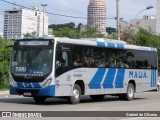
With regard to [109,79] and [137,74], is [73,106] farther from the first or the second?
[137,74]

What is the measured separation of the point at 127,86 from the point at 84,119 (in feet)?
38.9

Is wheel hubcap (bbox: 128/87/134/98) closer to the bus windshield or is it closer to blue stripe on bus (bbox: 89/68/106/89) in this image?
blue stripe on bus (bbox: 89/68/106/89)

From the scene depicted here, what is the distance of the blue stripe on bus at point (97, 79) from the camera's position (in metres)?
24.2

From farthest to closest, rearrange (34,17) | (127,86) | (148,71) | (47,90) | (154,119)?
1. (34,17)
2. (148,71)
3. (127,86)
4. (47,90)
5. (154,119)

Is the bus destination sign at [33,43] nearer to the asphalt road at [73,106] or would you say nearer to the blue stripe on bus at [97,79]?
the asphalt road at [73,106]

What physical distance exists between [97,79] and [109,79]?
1193 millimetres

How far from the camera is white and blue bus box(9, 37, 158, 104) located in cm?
2175

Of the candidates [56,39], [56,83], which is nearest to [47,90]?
[56,83]

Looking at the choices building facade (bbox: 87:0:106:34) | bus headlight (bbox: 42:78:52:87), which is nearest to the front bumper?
bus headlight (bbox: 42:78:52:87)

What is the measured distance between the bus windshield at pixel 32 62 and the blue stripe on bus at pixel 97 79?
10.7 feet

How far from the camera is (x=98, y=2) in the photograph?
104 meters

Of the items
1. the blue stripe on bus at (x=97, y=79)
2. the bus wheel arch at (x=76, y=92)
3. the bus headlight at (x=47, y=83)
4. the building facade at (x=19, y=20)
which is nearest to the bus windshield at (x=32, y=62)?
the bus headlight at (x=47, y=83)

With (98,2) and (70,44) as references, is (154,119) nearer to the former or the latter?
(70,44)

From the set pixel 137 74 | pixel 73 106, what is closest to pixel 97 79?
pixel 73 106
